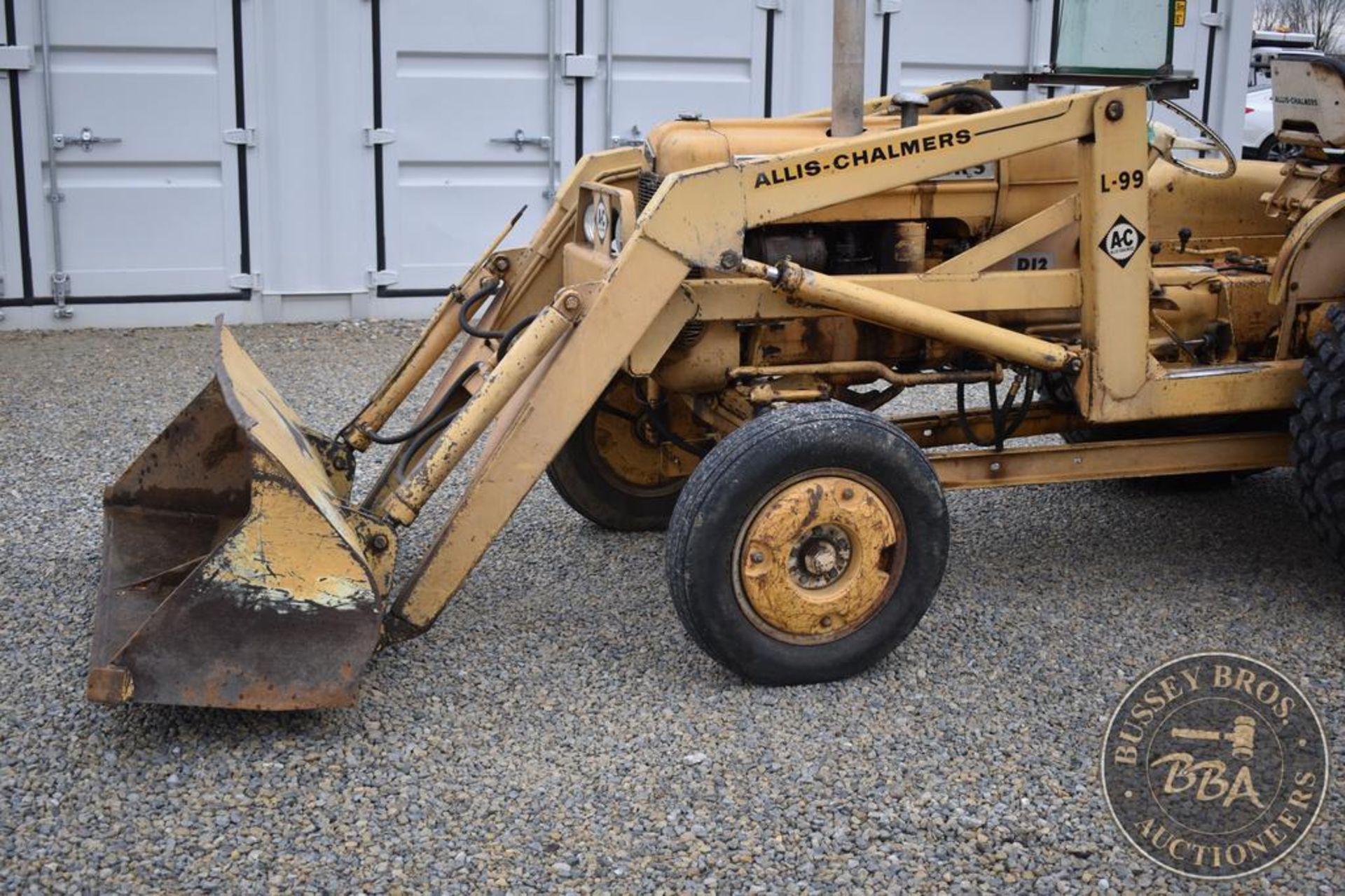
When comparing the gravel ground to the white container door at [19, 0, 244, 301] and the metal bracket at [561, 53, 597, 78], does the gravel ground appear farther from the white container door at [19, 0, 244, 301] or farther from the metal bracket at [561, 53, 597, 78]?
the metal bracket at [561, 53, 597, 78]

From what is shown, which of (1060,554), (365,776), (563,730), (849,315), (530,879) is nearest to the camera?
(530,879)

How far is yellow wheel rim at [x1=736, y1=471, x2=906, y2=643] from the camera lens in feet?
13.3

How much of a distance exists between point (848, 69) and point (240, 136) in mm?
5343

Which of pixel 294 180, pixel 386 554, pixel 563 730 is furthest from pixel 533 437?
pixel 294 180

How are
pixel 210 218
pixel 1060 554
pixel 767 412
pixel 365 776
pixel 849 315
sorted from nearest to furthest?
1. pixel 365 776
2. pixel 767 412
3. pixel 849 315
4. pixel 1060 554
5. pixel 210 218

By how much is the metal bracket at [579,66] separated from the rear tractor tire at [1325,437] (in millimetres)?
5658

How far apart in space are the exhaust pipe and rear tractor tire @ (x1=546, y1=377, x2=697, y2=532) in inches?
43.6

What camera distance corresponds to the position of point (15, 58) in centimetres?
873

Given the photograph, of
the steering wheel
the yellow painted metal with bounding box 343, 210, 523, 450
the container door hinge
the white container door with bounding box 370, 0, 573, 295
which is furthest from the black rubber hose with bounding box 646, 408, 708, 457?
the container door hinge

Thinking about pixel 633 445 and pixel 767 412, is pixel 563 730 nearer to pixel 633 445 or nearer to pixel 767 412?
pixel 767 412

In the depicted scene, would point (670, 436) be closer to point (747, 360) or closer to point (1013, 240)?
point (747, 360)

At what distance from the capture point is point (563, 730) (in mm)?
3906

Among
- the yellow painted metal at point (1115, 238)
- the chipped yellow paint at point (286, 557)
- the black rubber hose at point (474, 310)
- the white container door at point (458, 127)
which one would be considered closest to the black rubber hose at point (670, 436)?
the black rubber hose at point (474, 310)

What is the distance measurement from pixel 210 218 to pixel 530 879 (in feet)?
22.4
